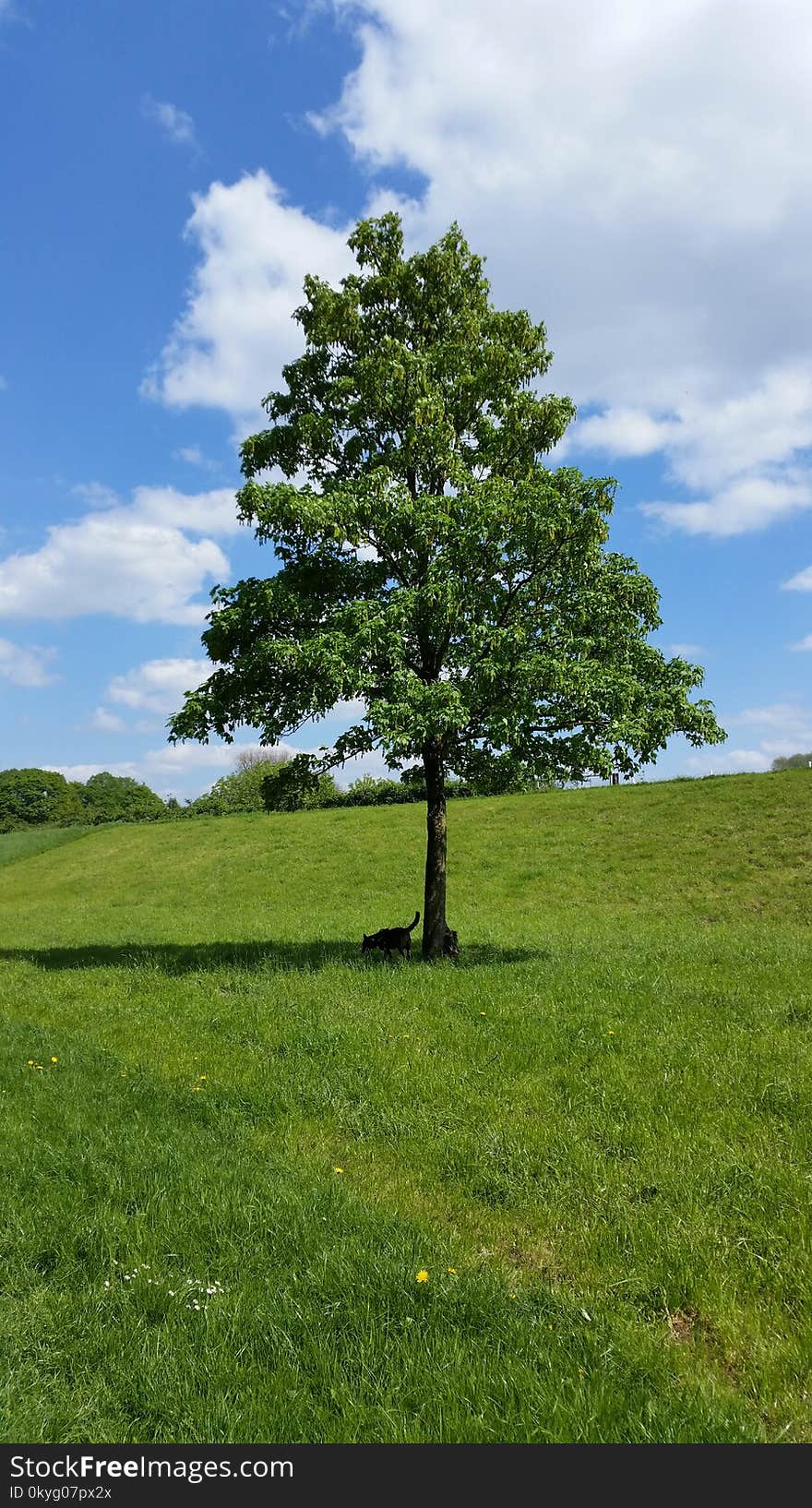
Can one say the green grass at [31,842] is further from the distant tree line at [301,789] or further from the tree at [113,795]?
the tree at [113,795]

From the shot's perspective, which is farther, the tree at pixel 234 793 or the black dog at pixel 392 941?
the tree at pixel 234 793

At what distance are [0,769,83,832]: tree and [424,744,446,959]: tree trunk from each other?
388 ft

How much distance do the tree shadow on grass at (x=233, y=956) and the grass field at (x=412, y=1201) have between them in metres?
0.38

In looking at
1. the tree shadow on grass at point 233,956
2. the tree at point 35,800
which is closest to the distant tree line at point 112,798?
the tree at point 35,800

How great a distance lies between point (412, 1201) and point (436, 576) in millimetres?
12223

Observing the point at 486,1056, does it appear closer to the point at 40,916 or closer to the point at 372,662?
the point at 372,662

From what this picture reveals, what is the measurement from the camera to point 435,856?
1827 centimetres

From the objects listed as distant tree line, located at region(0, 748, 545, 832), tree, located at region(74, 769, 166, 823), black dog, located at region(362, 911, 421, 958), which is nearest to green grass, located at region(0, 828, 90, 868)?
distant tree line, located at region(0, 748, 545, 832)

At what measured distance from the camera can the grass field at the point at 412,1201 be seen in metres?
4.51

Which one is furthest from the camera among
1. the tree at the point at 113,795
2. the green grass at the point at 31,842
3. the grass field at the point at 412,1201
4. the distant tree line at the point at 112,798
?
the tree at the point at 113,795

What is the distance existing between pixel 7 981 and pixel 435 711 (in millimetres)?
11408

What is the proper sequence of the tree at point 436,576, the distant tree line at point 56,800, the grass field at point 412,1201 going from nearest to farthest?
the grass field at point 412,1201 → the tree at point 436,576 → the distant tree line at point 56,800

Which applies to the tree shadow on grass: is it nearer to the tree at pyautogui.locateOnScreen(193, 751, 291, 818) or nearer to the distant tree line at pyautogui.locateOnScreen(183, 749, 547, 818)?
the distant tree line at pyautogui.locateOnScreen(183, 749, 547, 818)

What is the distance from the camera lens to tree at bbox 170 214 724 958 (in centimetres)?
1612
